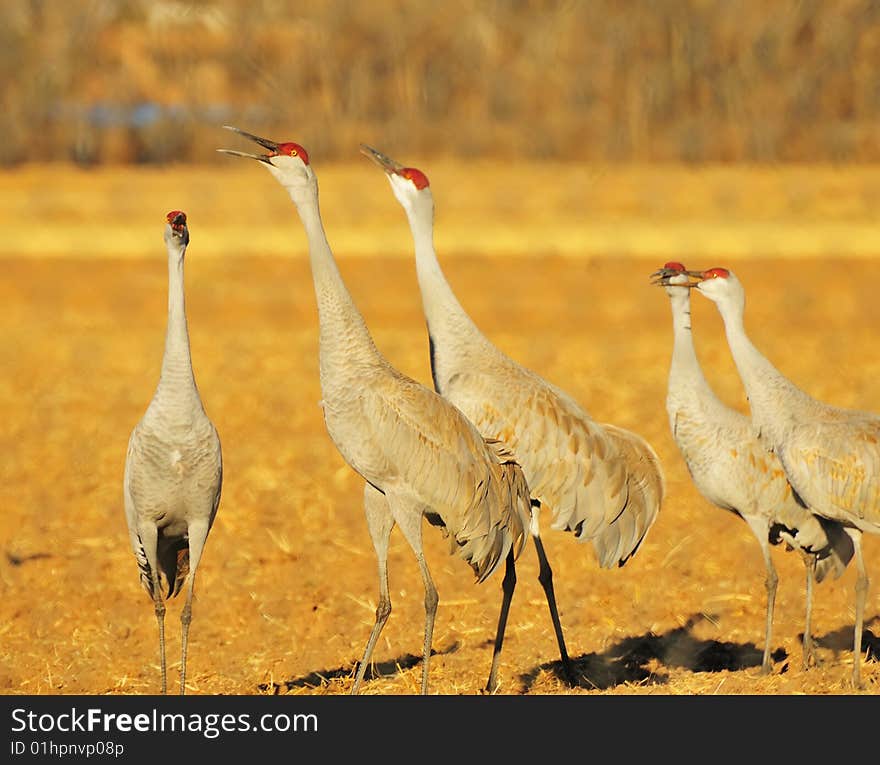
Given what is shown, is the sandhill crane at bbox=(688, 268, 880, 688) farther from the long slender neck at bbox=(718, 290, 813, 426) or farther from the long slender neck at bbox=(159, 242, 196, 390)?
the long slender neck at bbox=(159, 242, 196, 390)

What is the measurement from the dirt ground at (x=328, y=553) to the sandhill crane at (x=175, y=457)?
797 mm

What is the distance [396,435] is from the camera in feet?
16.8

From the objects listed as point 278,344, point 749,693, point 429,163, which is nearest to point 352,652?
point 749,693

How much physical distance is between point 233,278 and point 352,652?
10.7 meters

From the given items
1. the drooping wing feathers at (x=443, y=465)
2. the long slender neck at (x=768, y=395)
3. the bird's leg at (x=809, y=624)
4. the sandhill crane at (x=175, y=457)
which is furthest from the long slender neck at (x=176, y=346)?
the bird's leg at (x=809, y=624)

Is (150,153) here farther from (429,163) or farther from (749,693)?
(749,693)

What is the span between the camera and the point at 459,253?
17484 millimetres

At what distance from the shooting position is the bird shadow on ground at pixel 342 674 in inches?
227

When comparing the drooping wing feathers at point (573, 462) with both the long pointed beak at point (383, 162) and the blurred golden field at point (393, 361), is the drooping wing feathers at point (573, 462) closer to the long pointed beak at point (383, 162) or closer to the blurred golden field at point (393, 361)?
the blurred golden field at point (393, 361)

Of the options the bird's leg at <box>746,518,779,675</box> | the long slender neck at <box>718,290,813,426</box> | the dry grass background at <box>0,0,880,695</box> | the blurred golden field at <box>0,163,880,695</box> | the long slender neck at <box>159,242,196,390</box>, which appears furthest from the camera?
the dry grass background at <box>0,0,880,695</box>

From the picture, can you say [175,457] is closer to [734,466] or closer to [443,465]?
[443,465]

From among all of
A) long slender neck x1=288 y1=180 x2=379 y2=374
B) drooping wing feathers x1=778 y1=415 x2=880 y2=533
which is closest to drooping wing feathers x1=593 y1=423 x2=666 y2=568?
drooping wing feathers x1=778 y1=415 x2=880 y2=533

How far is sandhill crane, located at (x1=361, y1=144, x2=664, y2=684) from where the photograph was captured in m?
5.64

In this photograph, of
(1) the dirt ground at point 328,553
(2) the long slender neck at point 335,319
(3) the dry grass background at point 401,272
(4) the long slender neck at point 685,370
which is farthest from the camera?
(3) the dry grass background at point 401,272
